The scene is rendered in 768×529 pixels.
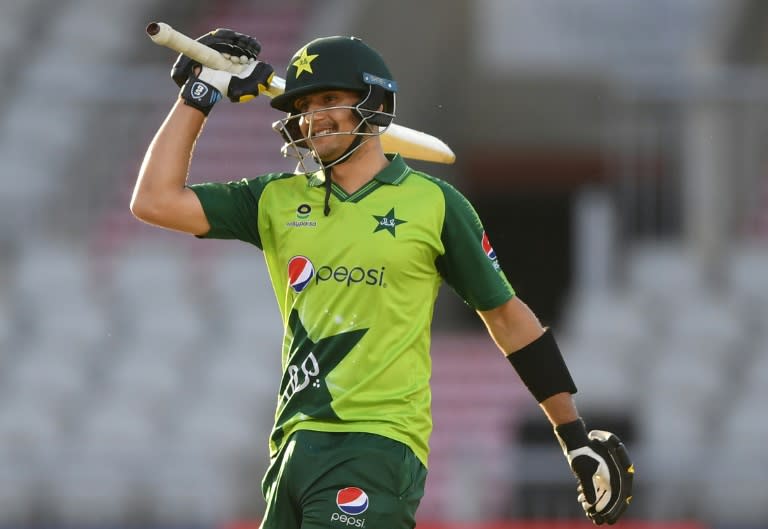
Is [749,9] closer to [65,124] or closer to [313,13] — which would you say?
[313,13]

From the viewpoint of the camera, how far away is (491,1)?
517 inches

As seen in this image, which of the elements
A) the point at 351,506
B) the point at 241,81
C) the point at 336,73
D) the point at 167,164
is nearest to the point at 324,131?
the point at 336,73

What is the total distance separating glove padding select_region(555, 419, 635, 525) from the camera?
424 cm

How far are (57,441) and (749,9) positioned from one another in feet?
22.3

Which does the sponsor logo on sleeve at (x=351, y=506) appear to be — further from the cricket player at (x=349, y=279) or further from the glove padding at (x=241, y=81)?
the glove padding at (x=241, y=81)

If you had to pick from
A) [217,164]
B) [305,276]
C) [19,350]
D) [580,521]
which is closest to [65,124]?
[217,164]

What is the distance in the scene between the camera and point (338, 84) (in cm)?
405

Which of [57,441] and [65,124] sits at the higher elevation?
[65,124]

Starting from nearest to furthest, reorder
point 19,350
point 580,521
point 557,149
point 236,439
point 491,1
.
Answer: point 580,521
point 236,439
point 19,350
point 491,1
point 557,149

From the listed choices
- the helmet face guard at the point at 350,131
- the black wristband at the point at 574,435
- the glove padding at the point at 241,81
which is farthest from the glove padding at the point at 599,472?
the glove padding at the point at 241,81

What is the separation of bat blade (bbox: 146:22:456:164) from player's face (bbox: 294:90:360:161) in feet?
0.64

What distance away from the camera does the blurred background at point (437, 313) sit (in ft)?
30.2

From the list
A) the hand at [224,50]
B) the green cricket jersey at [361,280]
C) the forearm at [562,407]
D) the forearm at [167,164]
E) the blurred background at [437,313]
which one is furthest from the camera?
A: the blurred background at [437,313]

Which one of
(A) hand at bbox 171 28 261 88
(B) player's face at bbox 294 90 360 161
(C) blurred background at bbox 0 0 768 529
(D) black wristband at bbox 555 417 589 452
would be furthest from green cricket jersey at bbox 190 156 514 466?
(C) blurred background at bbox 0 0 768 529
